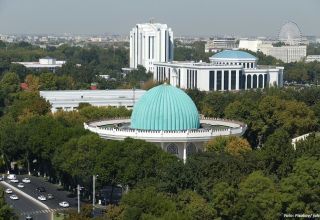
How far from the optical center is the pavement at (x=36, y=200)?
38875mm

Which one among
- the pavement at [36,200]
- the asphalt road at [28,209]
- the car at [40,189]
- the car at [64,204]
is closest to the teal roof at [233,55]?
the pavement at [36,200]

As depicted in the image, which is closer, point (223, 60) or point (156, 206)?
point (156, 206)

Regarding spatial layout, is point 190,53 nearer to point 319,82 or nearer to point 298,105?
point 319,82

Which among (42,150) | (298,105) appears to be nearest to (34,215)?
(42,150)

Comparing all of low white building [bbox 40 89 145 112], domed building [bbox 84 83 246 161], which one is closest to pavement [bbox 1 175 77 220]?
domed building [bbox 84 83 246 161]

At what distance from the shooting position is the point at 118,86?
343 feet

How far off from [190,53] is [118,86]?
64.5 metres

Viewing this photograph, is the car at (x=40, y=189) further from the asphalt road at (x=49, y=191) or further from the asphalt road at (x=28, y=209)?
the asphalt road at (x=28, y=209)

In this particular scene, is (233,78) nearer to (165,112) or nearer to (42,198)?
(165,112)

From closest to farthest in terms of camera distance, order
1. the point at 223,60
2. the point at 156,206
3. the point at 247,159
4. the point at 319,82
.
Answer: the point at 156,206, the point at 247,159, the point at 223,60, the point at 319,82

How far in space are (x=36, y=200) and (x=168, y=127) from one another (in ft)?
33.8

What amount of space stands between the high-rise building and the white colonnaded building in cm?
1688

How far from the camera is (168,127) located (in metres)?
47.2

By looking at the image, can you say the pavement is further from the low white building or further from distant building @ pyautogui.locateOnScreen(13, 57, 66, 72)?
distant building @ pyautogui.locateOnScreen(13, 57, 66, 72)
